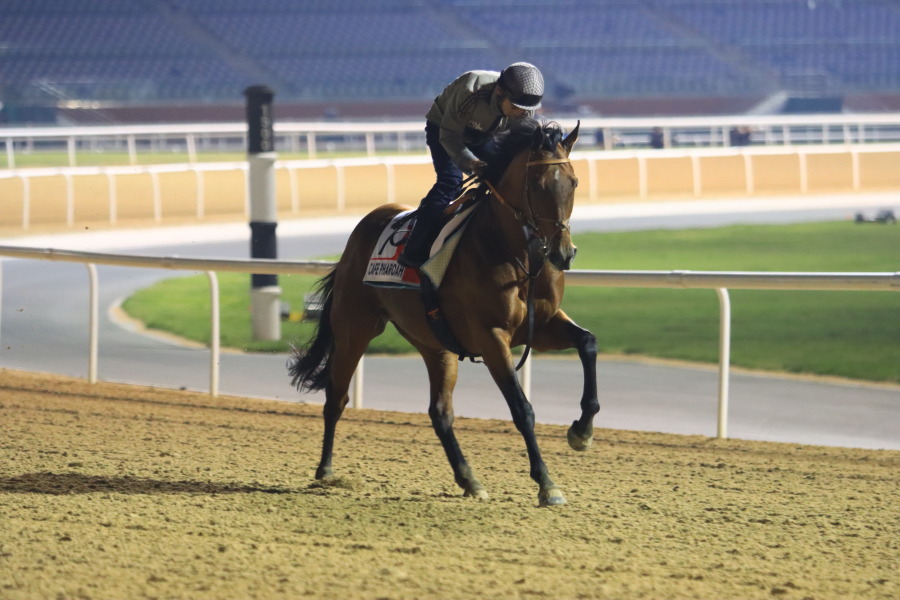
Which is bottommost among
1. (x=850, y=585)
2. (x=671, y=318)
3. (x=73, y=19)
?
(x=850, y=585)

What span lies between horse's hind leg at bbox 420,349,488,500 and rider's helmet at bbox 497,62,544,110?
119 centimetres

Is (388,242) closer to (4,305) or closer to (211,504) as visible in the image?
(211,504)

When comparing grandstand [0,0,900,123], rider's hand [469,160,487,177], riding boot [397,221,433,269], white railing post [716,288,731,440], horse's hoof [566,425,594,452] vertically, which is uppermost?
grandstand [0,0,900,123]

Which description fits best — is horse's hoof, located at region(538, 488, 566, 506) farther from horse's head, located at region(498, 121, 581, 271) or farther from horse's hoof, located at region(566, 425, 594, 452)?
horse's head, located at region(498, 121, 581, 271)

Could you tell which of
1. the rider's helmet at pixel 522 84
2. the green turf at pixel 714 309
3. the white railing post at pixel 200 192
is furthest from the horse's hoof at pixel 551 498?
the white railing post at pixel 200 192

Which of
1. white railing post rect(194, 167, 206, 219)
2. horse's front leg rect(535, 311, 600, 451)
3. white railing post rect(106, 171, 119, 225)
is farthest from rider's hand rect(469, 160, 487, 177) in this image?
white railing post rect(194, 167, 206, 219)

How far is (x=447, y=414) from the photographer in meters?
5.30

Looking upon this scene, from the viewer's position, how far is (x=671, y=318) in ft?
42.0

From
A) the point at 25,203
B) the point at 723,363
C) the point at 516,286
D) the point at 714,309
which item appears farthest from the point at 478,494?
the point at 25,203

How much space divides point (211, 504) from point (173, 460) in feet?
3.94

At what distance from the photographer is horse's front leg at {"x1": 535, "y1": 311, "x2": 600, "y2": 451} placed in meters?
4.78

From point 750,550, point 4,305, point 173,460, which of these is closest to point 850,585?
point 750,550

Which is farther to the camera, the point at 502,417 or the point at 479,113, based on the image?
the point at 502,417

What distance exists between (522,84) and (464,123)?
0.38 meters
